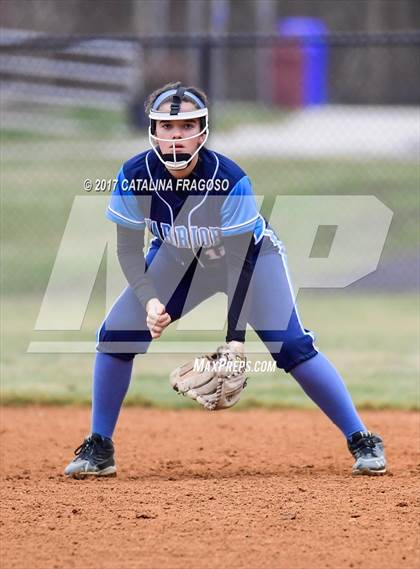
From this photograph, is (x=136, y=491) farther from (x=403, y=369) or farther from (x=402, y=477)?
(x=403, y=369)

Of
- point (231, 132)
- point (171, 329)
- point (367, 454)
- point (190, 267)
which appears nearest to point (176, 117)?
point (190, 267)

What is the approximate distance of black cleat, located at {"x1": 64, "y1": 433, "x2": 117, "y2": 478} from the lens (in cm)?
544

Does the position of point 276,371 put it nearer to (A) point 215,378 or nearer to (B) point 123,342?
(B) point 123,342

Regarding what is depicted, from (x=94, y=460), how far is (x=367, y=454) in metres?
1.37

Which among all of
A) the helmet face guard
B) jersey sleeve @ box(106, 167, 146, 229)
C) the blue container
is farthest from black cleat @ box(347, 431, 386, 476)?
the blue container

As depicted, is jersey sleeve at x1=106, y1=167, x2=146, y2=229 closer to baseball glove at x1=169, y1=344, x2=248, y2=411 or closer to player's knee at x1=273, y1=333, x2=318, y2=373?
baseball glove at x1=169, y1=344, x2=248, y2=411

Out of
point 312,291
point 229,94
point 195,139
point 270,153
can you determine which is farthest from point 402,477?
point 229,94

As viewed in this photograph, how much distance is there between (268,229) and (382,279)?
6649mm

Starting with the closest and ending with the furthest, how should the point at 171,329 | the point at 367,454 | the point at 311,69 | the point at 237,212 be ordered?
the point at 237,212 < the point at 367,454 < the point at 171,329 < the point at 311,69

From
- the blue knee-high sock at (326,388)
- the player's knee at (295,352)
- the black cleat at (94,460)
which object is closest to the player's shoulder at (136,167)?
the player's knee at (295,352)

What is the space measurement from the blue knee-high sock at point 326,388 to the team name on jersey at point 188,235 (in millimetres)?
741

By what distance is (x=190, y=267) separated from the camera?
5344mm

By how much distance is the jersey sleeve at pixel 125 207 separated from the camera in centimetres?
521

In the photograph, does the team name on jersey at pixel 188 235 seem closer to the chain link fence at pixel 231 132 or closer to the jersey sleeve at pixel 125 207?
the jersey sleeve at pixel 125 207
